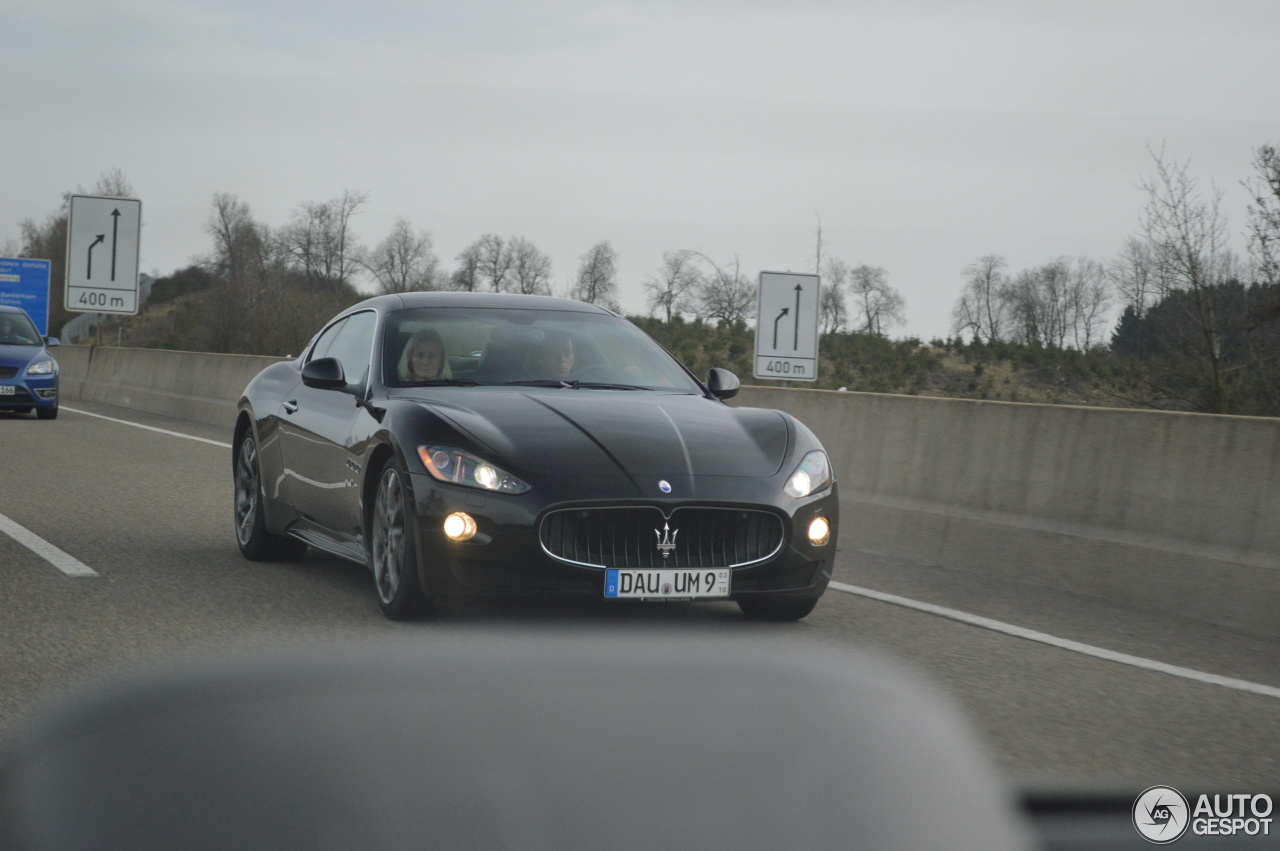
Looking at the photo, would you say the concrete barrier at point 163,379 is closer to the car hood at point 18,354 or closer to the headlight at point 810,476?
the car hood at point 18,354

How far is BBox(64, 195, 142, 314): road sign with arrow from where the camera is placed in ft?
96.2

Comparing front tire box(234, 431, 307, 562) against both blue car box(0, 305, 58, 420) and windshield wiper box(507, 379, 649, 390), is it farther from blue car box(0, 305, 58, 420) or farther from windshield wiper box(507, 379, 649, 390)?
blue car box(0, 305, 58, 420)

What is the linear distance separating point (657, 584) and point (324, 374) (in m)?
2.22

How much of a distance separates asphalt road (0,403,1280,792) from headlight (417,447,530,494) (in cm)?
48

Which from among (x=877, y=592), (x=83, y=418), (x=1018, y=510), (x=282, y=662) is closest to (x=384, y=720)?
(x=282, y=662)

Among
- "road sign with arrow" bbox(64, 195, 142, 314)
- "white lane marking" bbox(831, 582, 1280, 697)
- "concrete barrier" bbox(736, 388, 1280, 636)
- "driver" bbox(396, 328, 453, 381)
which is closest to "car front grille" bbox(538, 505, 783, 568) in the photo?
"driver" bbox(396, 328, 453, 381)

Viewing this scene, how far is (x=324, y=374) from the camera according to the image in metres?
7.02

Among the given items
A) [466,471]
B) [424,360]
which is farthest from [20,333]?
[466,471]

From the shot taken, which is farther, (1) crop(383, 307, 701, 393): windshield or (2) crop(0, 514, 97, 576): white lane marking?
(2) crop(0, 514, 97, 576): white lane marking

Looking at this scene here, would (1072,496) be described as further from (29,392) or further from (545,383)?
(29,392)

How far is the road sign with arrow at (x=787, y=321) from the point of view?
17359 millimetres

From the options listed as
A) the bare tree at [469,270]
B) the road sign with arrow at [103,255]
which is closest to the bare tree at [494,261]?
the bare tree at [469,270]

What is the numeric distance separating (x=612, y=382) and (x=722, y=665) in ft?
20.5

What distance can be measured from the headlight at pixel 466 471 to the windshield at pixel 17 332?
59.0 ft
